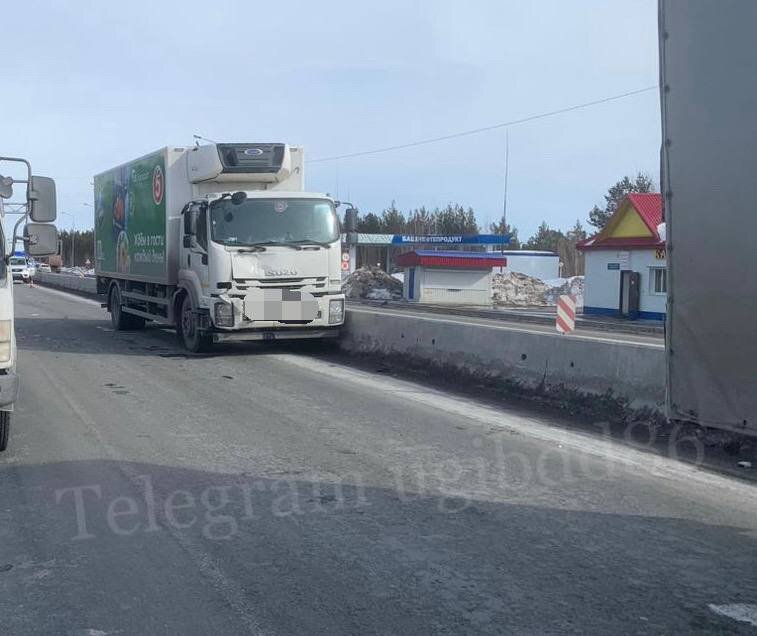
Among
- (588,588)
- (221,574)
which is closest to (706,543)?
(588,588)

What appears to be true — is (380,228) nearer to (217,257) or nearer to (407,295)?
(407,295)

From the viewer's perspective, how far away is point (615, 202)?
83.4 m

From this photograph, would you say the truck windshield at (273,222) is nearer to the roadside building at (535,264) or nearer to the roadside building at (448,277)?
the roadside building at (448,277)

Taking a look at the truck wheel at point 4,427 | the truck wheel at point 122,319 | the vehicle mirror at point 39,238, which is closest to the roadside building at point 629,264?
the truck wheel at point 122,319

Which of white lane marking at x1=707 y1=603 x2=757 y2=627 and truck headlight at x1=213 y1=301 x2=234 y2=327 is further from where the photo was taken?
truck headlight at x1=213 y1=301 x2=234 y2=327

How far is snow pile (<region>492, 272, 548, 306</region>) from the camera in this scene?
52.5m

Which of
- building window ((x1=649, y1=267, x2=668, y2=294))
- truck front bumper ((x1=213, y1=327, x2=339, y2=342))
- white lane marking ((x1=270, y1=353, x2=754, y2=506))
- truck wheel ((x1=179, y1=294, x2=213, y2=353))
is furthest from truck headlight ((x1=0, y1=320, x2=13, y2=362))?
building window ((x1=649, y1=267, x2=668, y2=294))

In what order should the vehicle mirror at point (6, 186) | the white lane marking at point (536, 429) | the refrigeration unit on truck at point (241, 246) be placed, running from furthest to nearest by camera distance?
the refrigeration unit on truck at point (241, 246)
the vehicle mirror at point (6, 186)
the white lane marking at point (536, 429)

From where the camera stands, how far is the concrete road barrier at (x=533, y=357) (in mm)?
9438

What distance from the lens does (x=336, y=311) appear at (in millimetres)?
15133

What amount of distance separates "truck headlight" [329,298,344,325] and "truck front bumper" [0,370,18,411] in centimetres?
836

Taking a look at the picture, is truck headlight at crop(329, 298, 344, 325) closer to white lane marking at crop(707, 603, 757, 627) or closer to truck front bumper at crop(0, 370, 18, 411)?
truck front bumper at crop(0, 370, 18, 411)

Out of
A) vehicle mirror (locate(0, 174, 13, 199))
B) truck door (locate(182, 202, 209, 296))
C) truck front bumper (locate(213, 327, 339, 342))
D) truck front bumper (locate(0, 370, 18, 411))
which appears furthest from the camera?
truck front bumper (locate(213, 327, 339, 342))

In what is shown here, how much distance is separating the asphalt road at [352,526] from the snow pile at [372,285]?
41.6 metres
